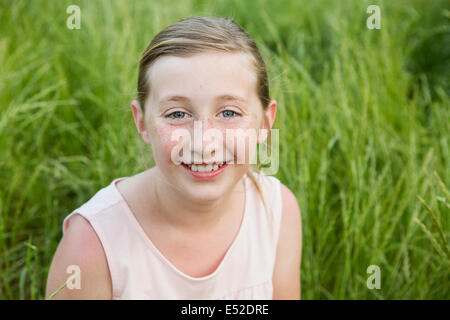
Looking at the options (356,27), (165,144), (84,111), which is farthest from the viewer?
(356,27)

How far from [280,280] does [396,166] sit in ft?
2.79

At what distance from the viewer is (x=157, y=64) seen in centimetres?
121

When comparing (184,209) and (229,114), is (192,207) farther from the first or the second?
(229,114)

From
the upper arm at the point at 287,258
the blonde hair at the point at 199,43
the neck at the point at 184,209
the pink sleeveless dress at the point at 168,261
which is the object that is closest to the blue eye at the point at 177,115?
the blonde hair at the point at 199,43

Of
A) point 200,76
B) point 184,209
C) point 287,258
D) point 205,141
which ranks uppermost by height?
point 200,76

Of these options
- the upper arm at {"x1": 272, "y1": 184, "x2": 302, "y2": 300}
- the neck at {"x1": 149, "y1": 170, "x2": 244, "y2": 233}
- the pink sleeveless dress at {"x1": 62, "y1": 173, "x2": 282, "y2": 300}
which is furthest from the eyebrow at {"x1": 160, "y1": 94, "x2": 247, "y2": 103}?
the upper arm at {"x1": 272, "y1": 184, "x2": 302, "y2": 300}

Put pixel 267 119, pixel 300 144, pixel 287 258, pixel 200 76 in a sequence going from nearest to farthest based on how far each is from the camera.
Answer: pixel 200 76
pixel 267 119
pixel 287 258
pixel 300 144

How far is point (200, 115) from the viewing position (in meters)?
1.16

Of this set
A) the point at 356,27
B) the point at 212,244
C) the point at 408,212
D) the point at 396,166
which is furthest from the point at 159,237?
the point at 356,27

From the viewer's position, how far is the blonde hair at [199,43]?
1181 millimetres

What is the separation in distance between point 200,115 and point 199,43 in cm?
17

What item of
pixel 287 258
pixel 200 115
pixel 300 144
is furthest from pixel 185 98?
pixel 300 144

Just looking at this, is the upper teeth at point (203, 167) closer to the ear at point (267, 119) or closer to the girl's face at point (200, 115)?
the girl's face at point (200, 115)

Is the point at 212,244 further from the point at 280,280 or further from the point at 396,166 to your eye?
the point at 396,166
